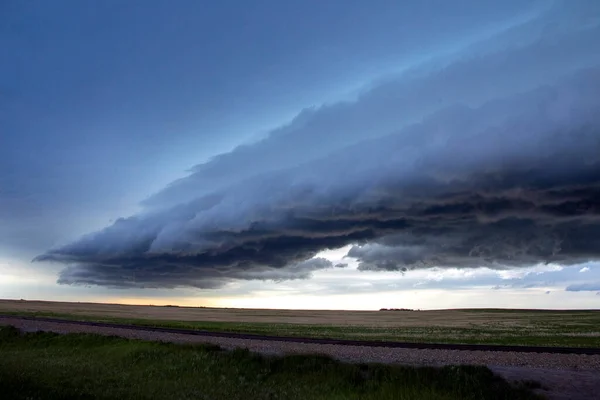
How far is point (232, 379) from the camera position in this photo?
2066 centimetres

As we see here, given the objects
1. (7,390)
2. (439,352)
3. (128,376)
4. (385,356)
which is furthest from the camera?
(439,352)

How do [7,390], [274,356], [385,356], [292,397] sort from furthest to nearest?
[385,356] < [274,356] < [292,397] < [7,390]

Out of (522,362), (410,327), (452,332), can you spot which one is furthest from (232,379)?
(410,327)

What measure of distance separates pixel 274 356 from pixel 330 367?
181 inches

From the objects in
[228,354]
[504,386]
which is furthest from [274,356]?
[504,386]

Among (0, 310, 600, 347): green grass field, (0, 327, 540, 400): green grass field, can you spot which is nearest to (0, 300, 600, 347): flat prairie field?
(0, 310, 600, 347): green grass field

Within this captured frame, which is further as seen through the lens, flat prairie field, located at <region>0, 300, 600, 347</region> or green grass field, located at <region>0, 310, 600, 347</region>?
flat prairie field, located at <region>0, 300, 600, 347</region>

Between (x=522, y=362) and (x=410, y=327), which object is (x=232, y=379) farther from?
(x=410, y=327)

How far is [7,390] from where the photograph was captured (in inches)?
529

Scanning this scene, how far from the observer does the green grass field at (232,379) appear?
54.0 ft

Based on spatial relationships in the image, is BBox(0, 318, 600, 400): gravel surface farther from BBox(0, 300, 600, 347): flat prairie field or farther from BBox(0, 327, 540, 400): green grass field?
BBox(0, 300, 600, 347): flat prairie field

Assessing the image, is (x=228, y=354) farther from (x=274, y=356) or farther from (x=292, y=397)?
(x=292, y=397)

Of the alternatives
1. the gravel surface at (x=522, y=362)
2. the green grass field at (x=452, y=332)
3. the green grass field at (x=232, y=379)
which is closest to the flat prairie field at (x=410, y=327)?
the green grass field at (x=452, y=332)

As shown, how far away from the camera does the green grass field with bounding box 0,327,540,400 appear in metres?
16.5
